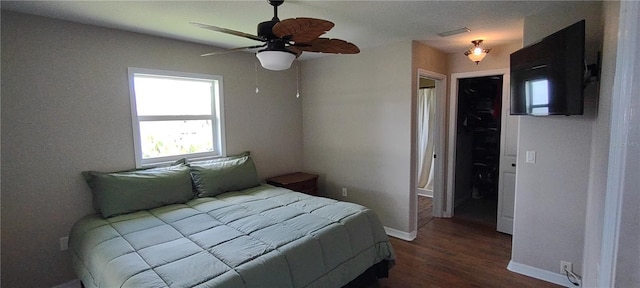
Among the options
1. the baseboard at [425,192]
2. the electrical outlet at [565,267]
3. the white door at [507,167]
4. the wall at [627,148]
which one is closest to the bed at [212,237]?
the electrical outlet at [565,267]

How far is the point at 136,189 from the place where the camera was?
266 centimetres

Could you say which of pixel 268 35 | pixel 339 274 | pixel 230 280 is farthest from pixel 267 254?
pixel 268 35

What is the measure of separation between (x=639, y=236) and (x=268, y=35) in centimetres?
184

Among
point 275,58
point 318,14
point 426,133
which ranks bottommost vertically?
point 426,133

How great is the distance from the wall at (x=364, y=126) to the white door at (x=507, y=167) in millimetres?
1281

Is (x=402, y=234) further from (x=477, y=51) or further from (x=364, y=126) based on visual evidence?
(x=477, y=51)

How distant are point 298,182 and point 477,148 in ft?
10.9

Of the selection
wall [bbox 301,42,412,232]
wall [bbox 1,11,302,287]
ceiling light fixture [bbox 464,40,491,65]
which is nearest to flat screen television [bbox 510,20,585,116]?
ceiling light fixture [bbox 464,40,491,65]

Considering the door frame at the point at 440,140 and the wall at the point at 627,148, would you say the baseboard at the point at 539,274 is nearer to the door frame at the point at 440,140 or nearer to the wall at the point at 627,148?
the door frame at the point at 440,140

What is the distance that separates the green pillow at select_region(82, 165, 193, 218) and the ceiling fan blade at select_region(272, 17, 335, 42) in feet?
6.34

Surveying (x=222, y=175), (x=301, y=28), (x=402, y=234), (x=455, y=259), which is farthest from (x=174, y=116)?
(x=455, y=259)

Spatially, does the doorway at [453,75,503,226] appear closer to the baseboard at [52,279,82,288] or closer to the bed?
the bed

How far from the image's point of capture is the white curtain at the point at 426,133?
16.8ft

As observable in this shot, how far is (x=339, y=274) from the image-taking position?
84.3 inches
